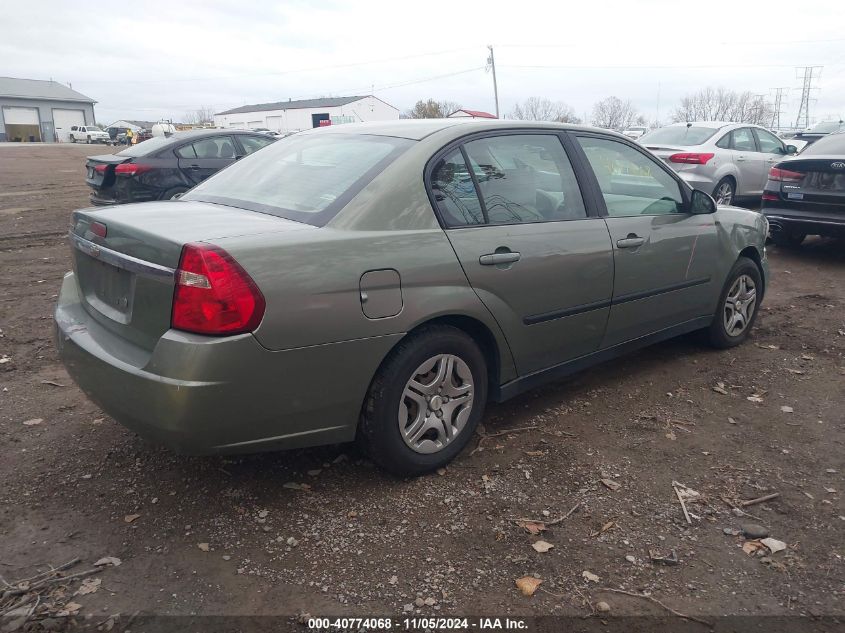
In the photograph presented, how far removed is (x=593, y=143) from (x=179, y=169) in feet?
24.2

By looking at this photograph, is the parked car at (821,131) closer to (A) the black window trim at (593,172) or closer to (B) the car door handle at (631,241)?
(A) the black window trim at (593,172)

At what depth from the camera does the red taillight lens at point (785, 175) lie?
26.6 feet

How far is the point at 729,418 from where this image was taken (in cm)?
398

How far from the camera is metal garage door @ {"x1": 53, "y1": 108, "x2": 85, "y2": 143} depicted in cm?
7494

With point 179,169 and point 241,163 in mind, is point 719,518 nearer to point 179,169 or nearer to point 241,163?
point 241,163

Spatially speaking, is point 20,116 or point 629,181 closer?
point 629,181

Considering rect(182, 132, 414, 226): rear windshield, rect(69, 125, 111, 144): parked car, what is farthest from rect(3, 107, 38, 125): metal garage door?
rect(182, 132, 414, 226): rear windshield

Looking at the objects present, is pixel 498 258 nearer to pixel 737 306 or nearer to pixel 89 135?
pixel 737 306

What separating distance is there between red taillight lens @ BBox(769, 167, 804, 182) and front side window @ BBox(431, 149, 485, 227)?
6315 mm

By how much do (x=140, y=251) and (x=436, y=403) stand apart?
4.78 feet

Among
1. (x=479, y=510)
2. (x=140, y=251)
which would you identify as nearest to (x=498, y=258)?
(x=479, y=510)

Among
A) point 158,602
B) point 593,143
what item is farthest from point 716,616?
point 593,143

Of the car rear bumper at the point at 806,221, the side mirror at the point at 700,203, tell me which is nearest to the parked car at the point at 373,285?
the side mirror at the point at 700,203

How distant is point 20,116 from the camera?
2840 inches
